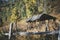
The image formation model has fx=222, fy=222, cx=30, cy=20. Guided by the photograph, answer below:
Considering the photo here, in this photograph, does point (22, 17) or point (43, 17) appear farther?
point (22, 17)

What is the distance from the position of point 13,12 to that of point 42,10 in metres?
2.69

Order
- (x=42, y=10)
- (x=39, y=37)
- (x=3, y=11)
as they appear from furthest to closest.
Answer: (x=3, y=11) → (x=42, y=10) → (x=39, y=37)

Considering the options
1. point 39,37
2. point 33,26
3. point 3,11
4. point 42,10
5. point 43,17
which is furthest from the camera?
point 3,11

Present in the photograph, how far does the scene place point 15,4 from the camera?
20969 millimetres

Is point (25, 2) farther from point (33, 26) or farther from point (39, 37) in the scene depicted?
point (39, 37)

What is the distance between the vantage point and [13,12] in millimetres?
20312

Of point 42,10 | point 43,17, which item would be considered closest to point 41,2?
point 42,10

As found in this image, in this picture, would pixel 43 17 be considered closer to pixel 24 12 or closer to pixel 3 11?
pixel 24 12

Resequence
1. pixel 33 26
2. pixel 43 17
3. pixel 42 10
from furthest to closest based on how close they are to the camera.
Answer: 1. pixel 42 10
2. pixel 33 26
3. pixel 43 17

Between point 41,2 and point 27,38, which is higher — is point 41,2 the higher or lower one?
the higher one

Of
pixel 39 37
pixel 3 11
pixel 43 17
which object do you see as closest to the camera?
pixel 43 17

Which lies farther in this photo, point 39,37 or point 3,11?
point 3,11

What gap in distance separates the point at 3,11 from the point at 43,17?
9.27m

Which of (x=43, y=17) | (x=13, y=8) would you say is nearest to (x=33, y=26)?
(x=13, y=8)
